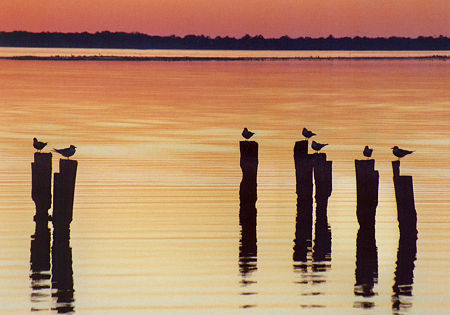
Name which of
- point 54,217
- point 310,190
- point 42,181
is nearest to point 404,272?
point 310,190

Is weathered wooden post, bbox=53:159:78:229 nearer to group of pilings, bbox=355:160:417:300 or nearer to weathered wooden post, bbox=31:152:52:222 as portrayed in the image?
weathered wooden post, bbox=31:152:52:222

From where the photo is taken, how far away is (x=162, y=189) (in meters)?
24.9

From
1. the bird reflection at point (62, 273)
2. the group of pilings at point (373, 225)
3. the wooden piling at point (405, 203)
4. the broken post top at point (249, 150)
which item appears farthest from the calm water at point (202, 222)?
the broken post top at point (249, 150)

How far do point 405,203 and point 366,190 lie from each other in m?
0.78

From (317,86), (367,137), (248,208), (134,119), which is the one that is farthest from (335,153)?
(317,86)

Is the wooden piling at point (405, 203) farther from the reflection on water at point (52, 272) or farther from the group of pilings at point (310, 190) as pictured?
the reflection on water at point (52, 272)

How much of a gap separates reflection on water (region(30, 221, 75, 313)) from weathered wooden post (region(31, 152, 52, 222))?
0.87ft

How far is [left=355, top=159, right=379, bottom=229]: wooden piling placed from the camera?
18.5 meters

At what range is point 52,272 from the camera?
16.6 metres

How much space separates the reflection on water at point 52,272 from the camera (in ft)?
48.1

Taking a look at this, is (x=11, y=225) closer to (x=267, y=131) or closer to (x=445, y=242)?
(x=445, y=242)

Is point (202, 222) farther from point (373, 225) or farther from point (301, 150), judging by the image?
point (373, 225)

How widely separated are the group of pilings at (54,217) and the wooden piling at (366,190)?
512 cm

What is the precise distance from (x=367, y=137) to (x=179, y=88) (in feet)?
153
